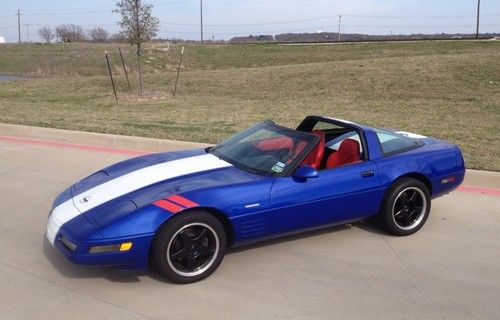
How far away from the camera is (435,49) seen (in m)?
31.9

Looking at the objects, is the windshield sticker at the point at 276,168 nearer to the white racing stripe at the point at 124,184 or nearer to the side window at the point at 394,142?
the white racing stripe at the point at 124,184

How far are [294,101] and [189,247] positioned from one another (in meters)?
10.9

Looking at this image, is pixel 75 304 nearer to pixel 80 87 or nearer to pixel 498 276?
pixel 498 276

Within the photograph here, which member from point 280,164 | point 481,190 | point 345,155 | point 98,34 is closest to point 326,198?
point 280,164

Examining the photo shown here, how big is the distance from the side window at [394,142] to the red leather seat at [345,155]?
0.26 metres

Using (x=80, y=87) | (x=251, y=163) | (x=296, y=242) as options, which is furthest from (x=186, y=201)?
(x=80, y=87)

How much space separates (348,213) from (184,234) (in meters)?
1.44

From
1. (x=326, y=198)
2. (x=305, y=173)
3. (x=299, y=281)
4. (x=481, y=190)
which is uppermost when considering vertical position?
(x=305, y=173)

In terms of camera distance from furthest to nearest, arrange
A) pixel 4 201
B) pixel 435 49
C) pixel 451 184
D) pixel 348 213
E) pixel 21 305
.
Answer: pixel 435 49, pixel 4 201, pixel 451 184, pixel 348 213, pixel 21 305

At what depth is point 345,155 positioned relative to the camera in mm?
4570

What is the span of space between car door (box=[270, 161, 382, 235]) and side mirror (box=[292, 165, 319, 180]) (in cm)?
4

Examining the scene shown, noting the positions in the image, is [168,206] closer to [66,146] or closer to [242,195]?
[242,195]

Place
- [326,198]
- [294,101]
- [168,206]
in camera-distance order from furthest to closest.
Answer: [294,101] < [326,198] < [168,206]

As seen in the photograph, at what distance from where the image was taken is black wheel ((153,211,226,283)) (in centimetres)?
350
